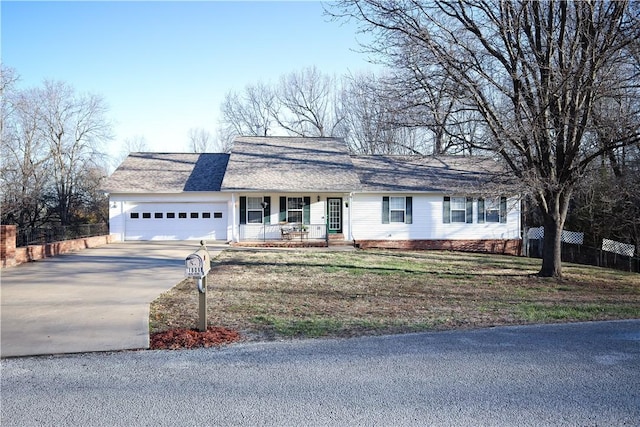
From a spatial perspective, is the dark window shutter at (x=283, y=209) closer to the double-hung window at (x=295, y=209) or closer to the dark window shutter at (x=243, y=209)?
the double-hung window at (x=295, y=209)

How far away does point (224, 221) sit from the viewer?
920 inches

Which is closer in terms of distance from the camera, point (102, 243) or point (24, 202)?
point (102, 243)

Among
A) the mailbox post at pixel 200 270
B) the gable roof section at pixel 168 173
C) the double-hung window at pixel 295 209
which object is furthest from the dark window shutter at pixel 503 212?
the mailbox post at pixel 200 270

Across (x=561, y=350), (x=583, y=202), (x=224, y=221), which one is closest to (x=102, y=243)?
(x=224, y=221)

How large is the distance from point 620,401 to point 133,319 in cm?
645

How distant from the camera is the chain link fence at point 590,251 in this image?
2121 cm

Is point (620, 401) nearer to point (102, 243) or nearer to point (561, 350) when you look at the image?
point (561, 350)

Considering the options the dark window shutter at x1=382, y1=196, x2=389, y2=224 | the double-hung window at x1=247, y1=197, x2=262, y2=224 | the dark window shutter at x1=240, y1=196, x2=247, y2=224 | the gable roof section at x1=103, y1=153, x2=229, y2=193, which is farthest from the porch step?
the gable roof section at x1=103, y1=153, x2=229, y2=193

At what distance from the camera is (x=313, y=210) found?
74.7ft

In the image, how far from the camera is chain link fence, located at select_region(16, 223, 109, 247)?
17562mm

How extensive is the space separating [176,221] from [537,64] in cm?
1765

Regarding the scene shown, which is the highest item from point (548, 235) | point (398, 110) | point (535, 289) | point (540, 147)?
point (398, 110)

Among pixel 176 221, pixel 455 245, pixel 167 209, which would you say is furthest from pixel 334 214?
pixel 167 209

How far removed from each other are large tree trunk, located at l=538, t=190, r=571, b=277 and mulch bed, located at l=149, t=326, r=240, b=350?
401 inches
